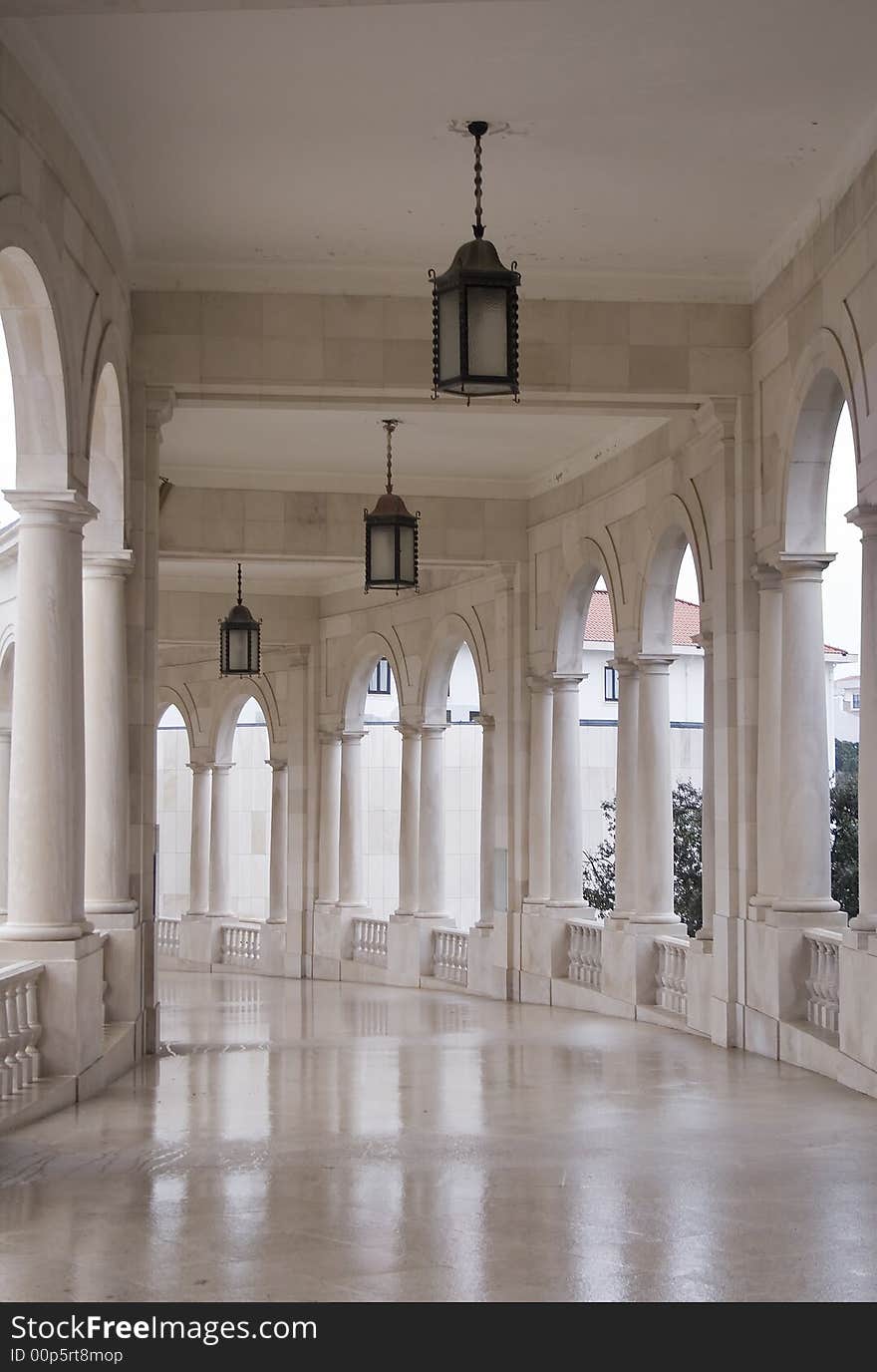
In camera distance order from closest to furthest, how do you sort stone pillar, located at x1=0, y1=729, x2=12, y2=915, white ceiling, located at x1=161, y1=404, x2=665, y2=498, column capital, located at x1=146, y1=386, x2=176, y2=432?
column capital, located at x1=146, y1=386, x2=176, y2=432, white ceiling, located at x1=161, y1=404, x2=665, y2=498, stone pillar, located at x1=0, y1=729, x2=12, y2=915

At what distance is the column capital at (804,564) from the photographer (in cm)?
1509

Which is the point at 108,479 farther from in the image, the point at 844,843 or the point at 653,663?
the point at 844,843

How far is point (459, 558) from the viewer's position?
917 inches

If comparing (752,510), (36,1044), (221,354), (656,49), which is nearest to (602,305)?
(752,510)

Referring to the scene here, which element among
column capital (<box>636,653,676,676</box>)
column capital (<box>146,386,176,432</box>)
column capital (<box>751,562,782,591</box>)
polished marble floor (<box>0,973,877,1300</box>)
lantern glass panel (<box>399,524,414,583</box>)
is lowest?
polished marble floor (<box>0,973,877,1300</box>)

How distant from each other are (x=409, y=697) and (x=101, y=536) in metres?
13.6

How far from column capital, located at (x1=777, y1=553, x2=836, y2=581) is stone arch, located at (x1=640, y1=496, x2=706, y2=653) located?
2994mm

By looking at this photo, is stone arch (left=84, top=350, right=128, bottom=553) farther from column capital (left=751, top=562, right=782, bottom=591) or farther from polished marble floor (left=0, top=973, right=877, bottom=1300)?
column capital (left=751, top=562, right=782, bottom=591)

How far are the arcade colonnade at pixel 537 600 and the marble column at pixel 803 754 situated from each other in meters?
0.03

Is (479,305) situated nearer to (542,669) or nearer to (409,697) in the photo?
(542,669)

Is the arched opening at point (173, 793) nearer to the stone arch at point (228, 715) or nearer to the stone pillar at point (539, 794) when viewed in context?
the stone arch at point (228, 715)

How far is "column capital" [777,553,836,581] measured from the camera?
1509cm

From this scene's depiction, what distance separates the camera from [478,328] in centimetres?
1097

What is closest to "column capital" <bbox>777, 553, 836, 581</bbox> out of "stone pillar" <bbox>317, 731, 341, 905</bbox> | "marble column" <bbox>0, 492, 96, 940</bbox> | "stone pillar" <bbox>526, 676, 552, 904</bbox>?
"marble column" <bbox>0, 492, 96, 940</bbox>
